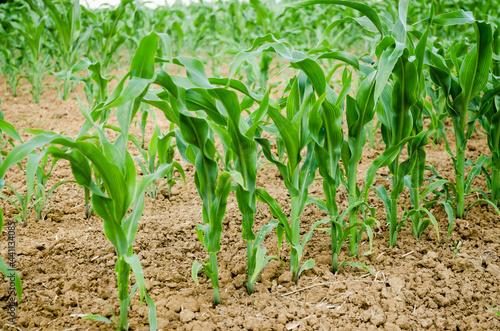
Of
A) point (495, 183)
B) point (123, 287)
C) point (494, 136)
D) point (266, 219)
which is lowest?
point (266, 219)

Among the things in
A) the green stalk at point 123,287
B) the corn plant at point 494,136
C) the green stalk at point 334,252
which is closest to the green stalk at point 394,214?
the green stalk at point 334,252

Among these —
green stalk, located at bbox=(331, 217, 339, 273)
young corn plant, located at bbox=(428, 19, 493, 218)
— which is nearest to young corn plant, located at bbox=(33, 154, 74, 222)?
green stalk, located at bbox=(331, 217, 339, 273)

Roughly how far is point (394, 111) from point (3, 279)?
5.16ft

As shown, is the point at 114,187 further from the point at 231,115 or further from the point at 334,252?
the point at 334,252

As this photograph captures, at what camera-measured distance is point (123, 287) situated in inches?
45.6

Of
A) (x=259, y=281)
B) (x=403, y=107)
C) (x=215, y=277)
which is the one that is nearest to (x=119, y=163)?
(x=215, y=277)

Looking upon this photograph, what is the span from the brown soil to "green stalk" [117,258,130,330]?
65 mm

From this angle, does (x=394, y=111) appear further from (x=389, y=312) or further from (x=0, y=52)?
(x=0, y=52)

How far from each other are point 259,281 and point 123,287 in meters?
0.54

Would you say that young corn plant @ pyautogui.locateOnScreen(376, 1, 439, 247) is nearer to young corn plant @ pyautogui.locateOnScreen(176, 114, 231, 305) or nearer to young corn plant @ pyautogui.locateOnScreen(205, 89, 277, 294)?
young corn plant @ pyautogui.locateOnScreen(205, 89, 277, 294)

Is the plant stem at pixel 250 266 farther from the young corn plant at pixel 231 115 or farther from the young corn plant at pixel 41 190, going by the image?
the young corn plant at pixel 41 190

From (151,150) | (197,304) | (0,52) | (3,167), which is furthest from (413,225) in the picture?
(0,52)

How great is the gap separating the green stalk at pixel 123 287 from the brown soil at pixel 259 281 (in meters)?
0.06

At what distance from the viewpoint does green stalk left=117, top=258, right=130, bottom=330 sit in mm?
1137
